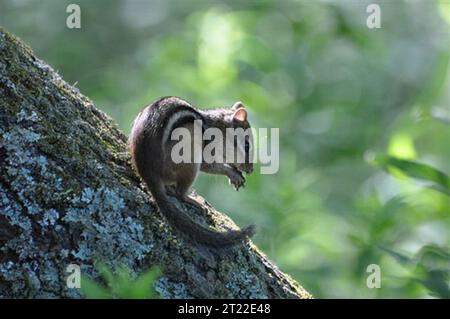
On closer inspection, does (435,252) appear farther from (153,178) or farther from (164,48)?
(164,48)

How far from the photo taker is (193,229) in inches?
149

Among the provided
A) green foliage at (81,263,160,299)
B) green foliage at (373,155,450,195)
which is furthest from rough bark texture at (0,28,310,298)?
green foliage at (373,155,450,195)

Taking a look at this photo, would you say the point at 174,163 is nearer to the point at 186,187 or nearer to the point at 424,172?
the point at 186,187

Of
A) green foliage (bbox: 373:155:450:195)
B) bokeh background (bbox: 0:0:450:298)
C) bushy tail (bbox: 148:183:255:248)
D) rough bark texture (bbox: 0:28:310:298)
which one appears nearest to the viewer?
rough bark texture (bbox: 0:28:310:298)

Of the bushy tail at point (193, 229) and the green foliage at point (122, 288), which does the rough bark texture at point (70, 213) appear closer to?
the bushy tail at point (193, 229)

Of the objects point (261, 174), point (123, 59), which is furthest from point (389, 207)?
point (123, 59)

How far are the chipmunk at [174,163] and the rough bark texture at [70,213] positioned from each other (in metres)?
0.07

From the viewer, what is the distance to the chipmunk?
150 inches

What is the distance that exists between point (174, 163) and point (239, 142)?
1216 millimetres

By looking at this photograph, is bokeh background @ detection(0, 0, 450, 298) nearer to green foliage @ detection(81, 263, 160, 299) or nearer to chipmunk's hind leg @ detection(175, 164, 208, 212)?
chipmunk's hind leg @ detection(175, 164, 208, 212)

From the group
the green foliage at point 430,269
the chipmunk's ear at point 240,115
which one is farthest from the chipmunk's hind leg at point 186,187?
Result: the green foliage at point 430,269

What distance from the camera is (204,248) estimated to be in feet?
12.2
